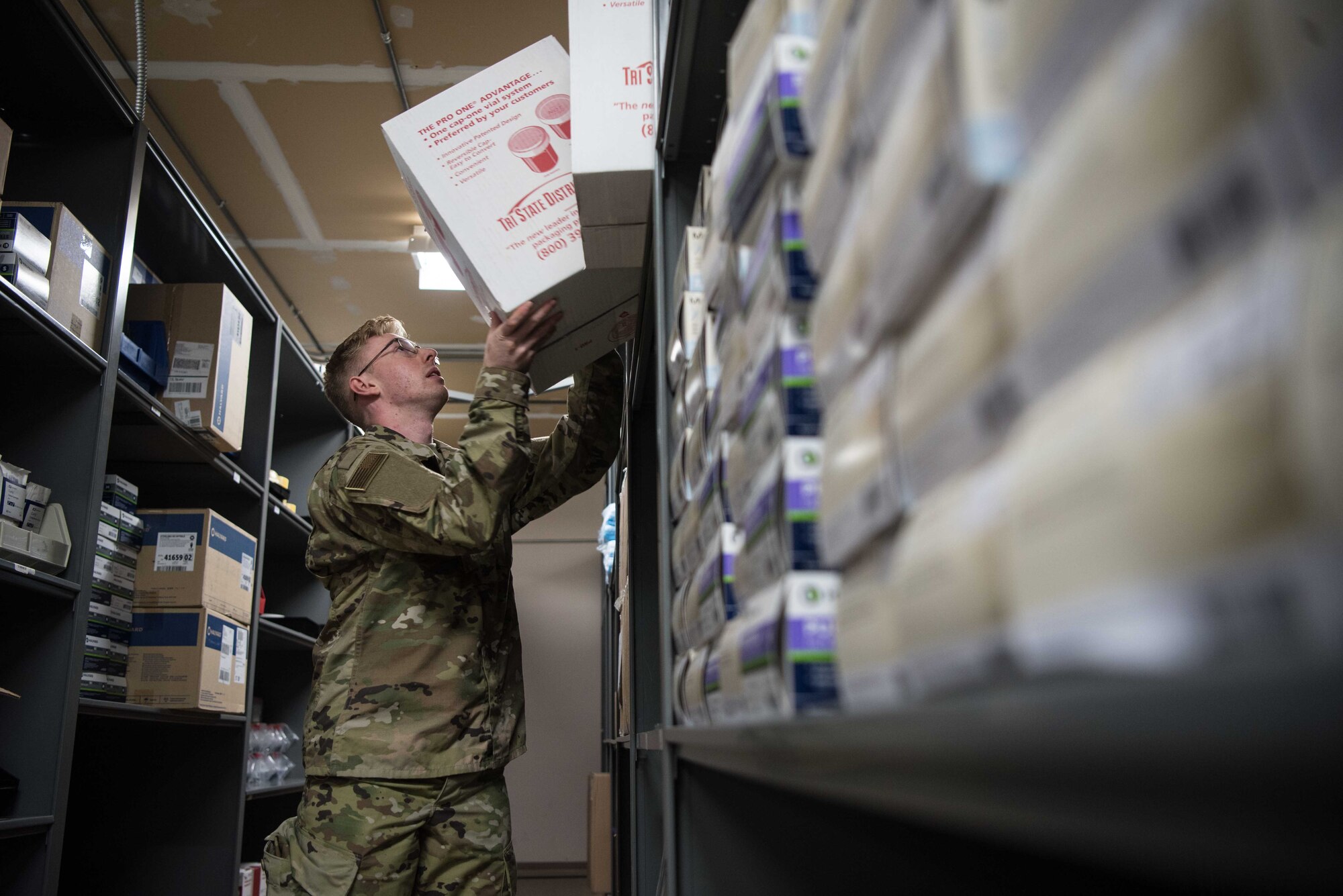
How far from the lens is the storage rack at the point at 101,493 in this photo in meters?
1.82

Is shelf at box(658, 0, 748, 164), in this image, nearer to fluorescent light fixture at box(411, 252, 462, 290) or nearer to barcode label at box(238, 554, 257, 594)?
barcode label at box(238, 554, 257, 594)

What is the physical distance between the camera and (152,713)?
2.36m

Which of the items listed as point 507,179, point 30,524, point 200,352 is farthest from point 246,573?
point 507,179

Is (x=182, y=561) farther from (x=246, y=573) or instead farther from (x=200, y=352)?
(x=200, y=352)

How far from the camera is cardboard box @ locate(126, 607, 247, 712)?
2.41 m

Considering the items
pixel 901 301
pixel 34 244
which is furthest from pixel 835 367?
pixel 34 244

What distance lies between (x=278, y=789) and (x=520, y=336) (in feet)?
8.05

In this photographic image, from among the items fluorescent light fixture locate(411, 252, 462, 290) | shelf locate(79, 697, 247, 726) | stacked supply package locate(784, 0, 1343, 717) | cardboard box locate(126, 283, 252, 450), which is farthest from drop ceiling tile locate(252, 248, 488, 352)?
stacked supply package locate(784, 0, 1343, 717)

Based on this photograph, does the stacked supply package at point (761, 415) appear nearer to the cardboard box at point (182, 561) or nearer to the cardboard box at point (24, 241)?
the cardboard box at point (24, 241)

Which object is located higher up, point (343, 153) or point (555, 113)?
point (343, 153)

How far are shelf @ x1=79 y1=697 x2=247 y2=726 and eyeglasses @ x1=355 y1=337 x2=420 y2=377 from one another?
94 cm

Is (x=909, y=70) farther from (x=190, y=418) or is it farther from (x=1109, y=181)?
(x=190, y=418)

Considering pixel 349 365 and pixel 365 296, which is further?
pixel 365 296

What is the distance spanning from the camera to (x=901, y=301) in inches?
14.3
